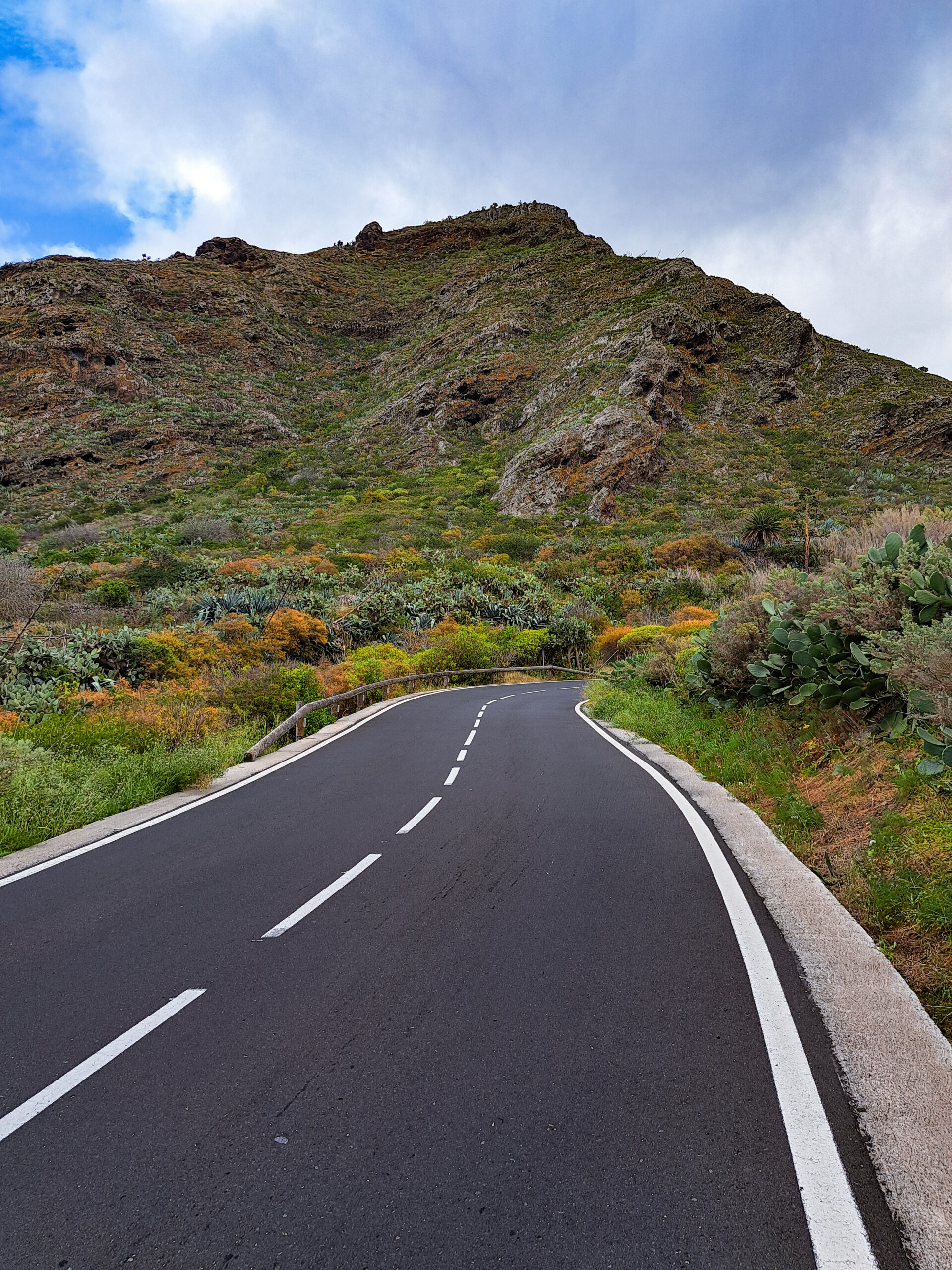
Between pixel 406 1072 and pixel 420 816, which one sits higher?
pixel 406 1072

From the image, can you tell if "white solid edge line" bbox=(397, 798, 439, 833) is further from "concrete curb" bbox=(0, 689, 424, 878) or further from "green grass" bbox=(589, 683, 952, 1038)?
A: "green grass" bbox=(589, 683, 952, 1038)

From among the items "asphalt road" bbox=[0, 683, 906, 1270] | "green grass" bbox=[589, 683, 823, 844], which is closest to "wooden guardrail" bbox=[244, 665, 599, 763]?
"asphalt road" bbox=[0, 683, 906, 1270]

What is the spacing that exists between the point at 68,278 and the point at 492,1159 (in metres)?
109

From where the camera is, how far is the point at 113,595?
76.5ft

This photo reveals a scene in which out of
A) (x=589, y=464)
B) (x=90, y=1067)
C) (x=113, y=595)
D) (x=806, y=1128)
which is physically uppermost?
(x=589, y=464)

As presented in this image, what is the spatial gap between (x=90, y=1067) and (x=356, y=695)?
49.1 ft

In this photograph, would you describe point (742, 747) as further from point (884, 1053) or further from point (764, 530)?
point (764, 530)

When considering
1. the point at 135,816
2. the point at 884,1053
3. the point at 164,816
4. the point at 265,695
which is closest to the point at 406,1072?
the point at 884,1053

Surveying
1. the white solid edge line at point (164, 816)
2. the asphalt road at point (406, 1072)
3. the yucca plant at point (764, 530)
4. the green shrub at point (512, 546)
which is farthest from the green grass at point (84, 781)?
the green shrub at point (512, 546)

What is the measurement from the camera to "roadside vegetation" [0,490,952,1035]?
193 inches

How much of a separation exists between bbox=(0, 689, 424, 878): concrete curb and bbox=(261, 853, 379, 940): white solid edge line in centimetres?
295

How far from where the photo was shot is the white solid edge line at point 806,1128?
1.82 metres

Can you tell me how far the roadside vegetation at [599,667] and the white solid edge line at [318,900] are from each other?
3.66m

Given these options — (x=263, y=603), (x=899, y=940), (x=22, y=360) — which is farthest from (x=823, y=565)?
(x=22, y=360)
